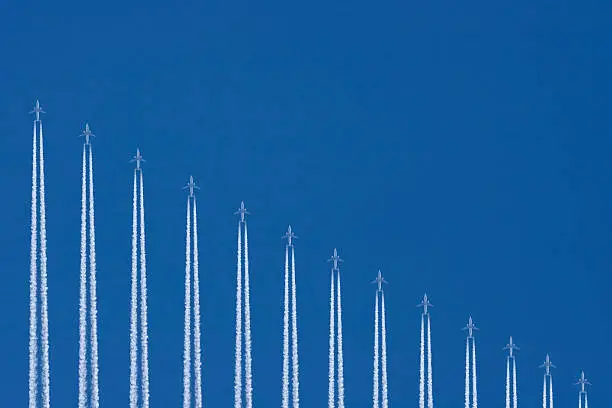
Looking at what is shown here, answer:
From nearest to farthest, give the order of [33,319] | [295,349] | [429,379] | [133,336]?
1. [33,319]
2. [133,336]
3. [295,349]
4. [429,379]

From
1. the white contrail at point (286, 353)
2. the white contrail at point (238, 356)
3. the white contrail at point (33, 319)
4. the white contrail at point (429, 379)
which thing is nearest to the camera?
the white contrail at point (33, 319)

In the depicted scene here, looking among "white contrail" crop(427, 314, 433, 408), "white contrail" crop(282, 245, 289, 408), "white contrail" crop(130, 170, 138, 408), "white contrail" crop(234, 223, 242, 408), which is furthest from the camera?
"white contrail" crop(427, 314, 433, 408)

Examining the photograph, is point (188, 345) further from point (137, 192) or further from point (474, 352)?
point (474, 352)

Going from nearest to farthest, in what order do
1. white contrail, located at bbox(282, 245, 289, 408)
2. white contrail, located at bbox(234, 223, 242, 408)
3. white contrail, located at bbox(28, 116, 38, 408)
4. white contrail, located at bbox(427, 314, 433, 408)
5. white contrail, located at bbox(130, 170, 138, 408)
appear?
white contrail, located at bbox(28, 116, 38, 408), white contrail, located at bbox(130, 170, 138, 408), white contrail, located at bbox(234, 223, 242, 408), white contrail, located at bbox(282, 245, 289, 408), white contrail, located at bbox(427, 314, 433, 408)

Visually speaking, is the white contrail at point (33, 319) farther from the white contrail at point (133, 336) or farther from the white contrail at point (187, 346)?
the white contrail at point (187, 346)

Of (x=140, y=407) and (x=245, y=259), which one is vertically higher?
(x=245, y=259)

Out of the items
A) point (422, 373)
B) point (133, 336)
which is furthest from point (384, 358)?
point (133, 336)

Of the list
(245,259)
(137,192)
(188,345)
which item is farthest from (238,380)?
(137,192)

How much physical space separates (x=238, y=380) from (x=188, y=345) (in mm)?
2121

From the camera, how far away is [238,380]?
49.6 m

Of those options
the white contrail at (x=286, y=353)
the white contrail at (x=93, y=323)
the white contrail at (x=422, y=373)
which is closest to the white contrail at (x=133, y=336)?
the white contrail at (x=93, y=323)

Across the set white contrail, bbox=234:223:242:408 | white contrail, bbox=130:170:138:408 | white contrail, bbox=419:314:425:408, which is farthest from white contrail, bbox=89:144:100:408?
white contrail, bbox=419:314:425:408

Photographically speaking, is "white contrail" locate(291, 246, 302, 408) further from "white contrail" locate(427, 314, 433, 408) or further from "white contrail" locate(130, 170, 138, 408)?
"white contrail" locate(130, 170, 138, 408)

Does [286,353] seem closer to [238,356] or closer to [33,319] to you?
[238,356]
